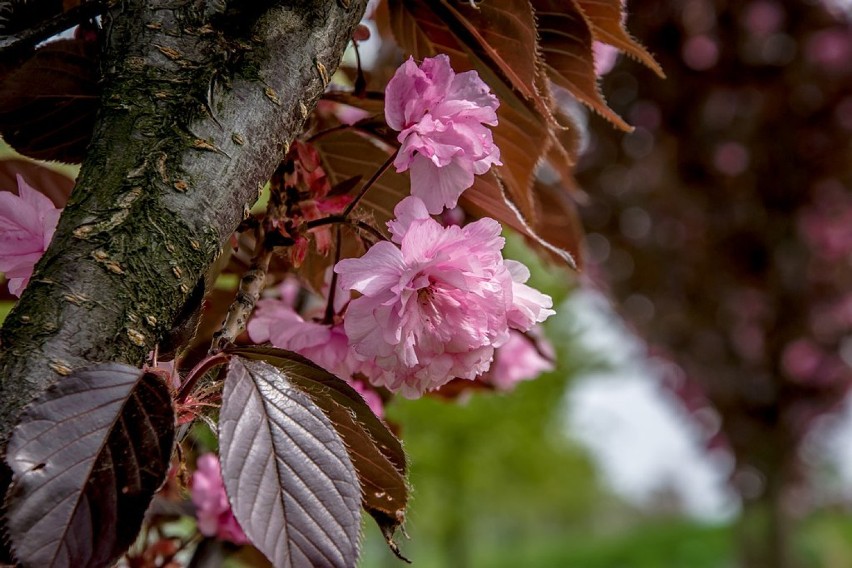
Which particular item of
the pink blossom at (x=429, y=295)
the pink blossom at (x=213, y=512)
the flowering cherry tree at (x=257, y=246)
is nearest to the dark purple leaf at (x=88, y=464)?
the flowering cherry tree at (x=257, y=246)

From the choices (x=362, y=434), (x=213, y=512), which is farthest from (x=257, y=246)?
(x=213, y=512)

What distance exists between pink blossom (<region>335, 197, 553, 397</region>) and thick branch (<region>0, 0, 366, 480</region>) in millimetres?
85

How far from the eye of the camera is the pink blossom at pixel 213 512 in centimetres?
72

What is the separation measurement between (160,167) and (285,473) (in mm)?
167

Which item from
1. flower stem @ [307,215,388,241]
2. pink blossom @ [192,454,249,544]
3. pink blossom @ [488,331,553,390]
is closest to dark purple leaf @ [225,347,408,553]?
flower stem @ [307,215,388,241]

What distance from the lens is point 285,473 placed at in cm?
41

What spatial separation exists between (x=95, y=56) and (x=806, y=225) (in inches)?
203

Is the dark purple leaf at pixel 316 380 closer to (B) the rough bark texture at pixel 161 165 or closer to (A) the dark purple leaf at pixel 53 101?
(B) the rough bark texture at pixel 161 165

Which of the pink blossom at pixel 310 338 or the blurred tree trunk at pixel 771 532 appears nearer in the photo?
the pink blossom at pixel 310 338

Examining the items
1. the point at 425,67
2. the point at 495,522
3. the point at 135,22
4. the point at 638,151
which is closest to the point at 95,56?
the point at 135,22

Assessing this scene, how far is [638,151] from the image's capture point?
4973 millimetres

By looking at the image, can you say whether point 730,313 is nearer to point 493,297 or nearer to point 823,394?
point 823,394

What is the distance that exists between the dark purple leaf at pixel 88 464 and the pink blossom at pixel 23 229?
16cm

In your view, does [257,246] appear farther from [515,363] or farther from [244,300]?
[515,363]
